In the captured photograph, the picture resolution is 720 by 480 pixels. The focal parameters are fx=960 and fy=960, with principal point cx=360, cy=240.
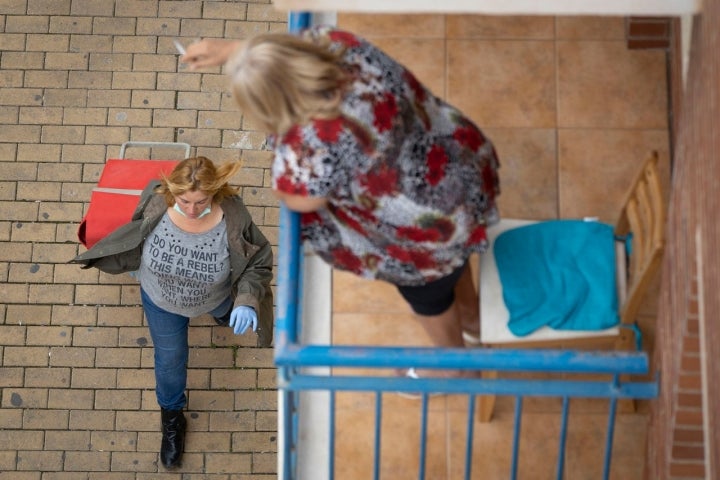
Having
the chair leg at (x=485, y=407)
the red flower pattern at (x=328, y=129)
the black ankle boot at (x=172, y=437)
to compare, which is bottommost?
the black ankle boot at (x=172, y=437)

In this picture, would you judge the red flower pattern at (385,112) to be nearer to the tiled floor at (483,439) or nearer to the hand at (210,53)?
the hand at (210,53)

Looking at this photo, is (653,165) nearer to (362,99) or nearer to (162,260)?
(362,99)

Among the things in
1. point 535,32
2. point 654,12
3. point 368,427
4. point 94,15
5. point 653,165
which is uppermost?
point 94,15

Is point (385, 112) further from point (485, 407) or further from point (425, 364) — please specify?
point (485, 407)

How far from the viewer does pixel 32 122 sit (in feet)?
20.7

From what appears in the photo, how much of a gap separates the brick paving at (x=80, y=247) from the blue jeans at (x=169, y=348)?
36 cm

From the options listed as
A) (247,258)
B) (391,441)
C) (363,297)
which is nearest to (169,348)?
(247,258)

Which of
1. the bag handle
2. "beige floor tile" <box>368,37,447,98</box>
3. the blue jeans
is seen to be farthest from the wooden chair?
the bag handle

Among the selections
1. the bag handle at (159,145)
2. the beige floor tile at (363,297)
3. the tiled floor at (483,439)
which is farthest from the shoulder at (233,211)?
the bag handle at (159,145)

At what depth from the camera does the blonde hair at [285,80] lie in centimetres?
285

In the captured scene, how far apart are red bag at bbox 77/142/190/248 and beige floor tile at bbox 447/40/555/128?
1728 mm

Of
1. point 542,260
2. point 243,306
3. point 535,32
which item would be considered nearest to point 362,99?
point 542,260

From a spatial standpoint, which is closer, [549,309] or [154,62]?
[549,309]

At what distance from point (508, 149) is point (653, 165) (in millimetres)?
1193
